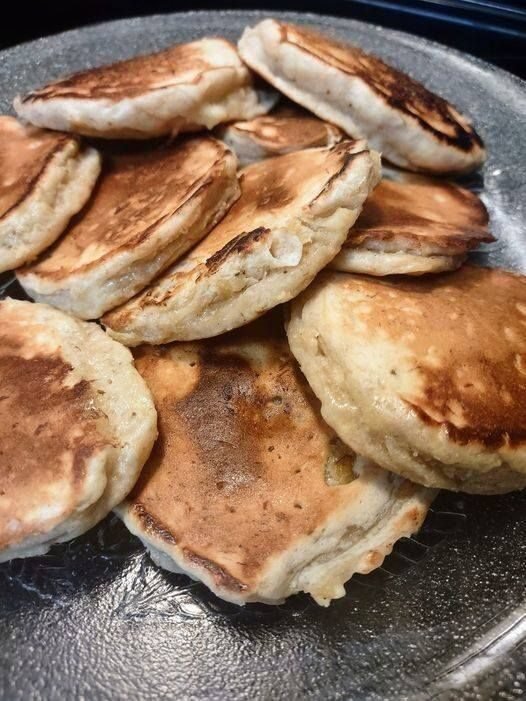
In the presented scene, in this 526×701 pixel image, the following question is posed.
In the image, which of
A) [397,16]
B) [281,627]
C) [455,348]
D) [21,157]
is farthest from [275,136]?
[397,16]

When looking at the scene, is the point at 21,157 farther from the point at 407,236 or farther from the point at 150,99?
the point at 407,236

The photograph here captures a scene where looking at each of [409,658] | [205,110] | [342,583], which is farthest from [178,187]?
[409,658]

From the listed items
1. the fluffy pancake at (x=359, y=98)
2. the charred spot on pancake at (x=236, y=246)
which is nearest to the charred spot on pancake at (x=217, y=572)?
the charred spot on pancake at (x=236, y=246)

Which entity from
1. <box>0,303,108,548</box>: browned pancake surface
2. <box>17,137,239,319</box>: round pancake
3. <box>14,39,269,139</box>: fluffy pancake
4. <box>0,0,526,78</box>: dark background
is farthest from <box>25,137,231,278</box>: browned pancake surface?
<box>0,0,526,78</box>: dark background

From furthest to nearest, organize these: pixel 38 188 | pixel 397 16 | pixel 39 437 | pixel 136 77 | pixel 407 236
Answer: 1. pixel 397 16
2. pixel 136 77
3. pixel 38 188
4. pixel 407 236
5. pixel 39 437

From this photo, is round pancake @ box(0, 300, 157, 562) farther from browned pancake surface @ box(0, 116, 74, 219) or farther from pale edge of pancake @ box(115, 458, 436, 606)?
browned pancake surface @ box(0, 116, 74, 219)

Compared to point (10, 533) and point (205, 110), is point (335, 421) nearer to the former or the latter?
point (10, 533)

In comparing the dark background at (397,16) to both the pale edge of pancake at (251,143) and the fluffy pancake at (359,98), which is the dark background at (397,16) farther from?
the pale edge of pancake at (251,143)
